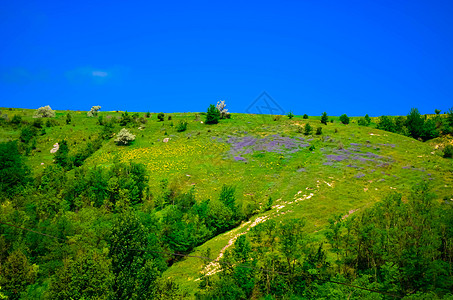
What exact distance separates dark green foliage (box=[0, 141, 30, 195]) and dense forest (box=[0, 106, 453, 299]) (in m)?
0.22

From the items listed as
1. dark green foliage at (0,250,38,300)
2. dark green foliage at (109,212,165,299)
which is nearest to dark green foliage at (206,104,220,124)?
dark green foliage at (109,212,165,299)

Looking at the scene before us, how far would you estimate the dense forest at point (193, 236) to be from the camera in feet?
95.7

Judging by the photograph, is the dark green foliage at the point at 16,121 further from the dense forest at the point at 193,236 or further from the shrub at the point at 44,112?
the dense forest at the point at 193,236

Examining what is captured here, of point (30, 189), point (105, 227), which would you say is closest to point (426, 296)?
point (105, 227)

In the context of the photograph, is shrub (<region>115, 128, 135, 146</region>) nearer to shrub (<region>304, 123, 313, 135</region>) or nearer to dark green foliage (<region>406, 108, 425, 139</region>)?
shrub (<region>304, 123, 313, 135</region>)

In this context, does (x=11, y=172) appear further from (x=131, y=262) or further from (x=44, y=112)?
(x=44, y=112)

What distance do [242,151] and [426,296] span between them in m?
64.9

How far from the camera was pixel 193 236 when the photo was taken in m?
48.0

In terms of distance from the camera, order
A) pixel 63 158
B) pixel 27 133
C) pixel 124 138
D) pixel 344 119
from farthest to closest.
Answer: pixel 344 119, pixel 27 133, pixel 124 138, pixel 63 158

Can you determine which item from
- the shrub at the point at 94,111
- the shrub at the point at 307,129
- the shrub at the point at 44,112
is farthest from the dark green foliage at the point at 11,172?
the shrub at the point at 307,129

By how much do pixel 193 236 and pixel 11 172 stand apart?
1879 inches

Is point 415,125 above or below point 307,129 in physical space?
above

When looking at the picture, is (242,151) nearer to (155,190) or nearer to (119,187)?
(155,190)

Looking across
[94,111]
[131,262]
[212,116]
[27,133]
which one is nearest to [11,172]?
[27,133]
